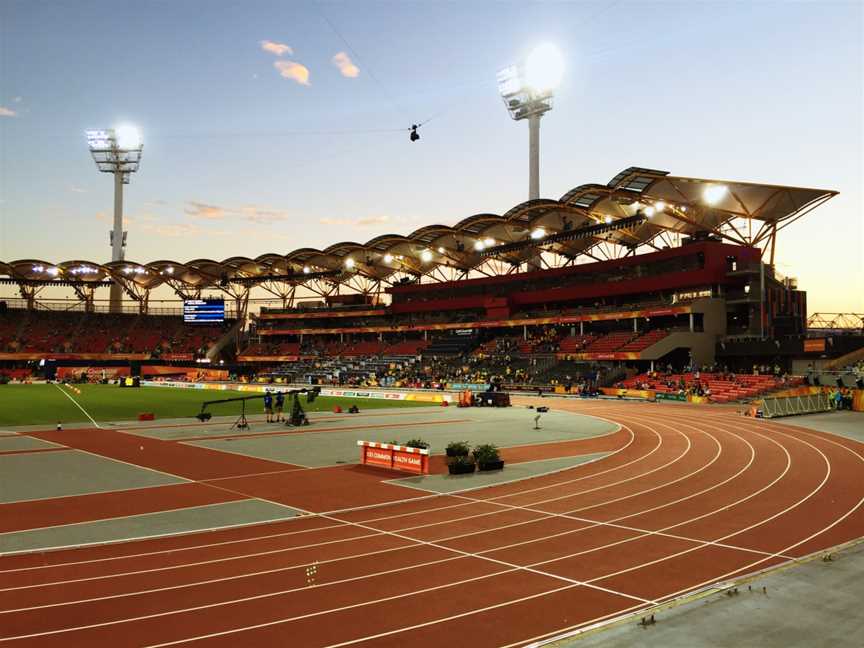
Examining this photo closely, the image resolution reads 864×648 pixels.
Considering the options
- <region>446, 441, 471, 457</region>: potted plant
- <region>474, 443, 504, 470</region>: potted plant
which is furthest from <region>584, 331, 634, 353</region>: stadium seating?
<region>446, 441, 471, 457</region>: potted plant

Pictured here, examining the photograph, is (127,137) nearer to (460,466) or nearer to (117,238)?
(117,238)

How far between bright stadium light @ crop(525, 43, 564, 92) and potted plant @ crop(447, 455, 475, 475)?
258 feet

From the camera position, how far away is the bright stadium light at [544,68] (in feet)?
276

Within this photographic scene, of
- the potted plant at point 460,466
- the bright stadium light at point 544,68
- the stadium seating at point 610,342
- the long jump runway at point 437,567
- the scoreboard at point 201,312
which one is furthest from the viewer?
the scoreboard at point 201,312

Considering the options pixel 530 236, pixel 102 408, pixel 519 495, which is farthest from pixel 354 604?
pixel 530 236

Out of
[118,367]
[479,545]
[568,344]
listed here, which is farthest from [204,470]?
[118,367]

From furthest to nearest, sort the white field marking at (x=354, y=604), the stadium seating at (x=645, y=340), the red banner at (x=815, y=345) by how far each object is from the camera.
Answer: the stadium seating at (x=645, y=340), the red banner at (x=815, y=345), the white field marking at (x=354, y=604)

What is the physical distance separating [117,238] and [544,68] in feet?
262

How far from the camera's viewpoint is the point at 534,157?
287ft

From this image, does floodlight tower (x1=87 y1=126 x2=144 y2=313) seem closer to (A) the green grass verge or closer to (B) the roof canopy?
(B) the roof canopy

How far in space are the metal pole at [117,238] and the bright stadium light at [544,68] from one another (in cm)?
7121

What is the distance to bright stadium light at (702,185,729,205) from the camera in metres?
56.1

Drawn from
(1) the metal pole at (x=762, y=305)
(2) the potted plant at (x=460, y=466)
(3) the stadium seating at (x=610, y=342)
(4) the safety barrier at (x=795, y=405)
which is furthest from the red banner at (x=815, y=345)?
(2) the potted plant at (x=460, y=466)

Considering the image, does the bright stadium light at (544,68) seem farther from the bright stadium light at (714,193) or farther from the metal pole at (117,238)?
the metal pole at (117,238)
